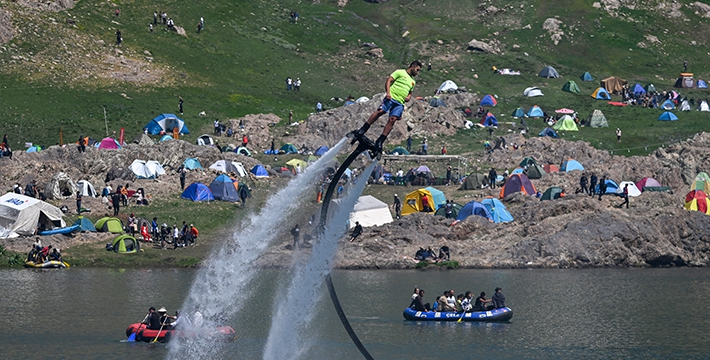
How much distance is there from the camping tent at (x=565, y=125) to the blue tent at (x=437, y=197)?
3607 centimetres

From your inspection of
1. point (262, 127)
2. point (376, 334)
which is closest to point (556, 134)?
point (262, 127)

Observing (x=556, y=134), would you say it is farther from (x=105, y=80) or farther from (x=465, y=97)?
(x=105, y=80)

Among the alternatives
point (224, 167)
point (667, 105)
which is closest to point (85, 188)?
point (224, 167)

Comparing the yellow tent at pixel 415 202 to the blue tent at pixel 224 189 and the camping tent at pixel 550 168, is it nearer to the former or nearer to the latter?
the blue tent at pixel 224 189

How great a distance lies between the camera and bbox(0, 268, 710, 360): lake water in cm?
5491

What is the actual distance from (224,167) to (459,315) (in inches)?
1539

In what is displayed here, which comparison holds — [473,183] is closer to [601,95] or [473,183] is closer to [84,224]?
[84,224]

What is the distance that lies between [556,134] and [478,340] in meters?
64.6

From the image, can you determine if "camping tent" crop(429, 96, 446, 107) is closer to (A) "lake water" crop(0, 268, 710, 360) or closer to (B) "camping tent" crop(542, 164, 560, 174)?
(B) "camping tent" crop(542, 164, 560, 174)

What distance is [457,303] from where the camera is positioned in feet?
205

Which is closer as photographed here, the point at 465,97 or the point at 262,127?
the point at 262,127

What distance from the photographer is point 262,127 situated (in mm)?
115625

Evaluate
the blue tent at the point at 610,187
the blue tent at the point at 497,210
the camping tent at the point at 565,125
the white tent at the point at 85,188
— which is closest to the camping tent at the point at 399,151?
the blue tent at the point at 497,210

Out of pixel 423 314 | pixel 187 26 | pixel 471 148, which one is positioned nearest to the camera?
pixel 423 314
